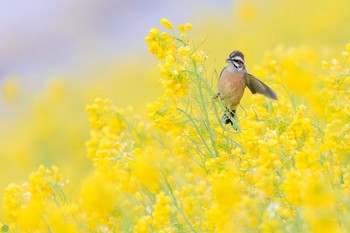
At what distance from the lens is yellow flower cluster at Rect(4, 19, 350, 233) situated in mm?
3445

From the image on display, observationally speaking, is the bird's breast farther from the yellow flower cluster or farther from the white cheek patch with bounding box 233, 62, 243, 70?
the yellow flower cluster

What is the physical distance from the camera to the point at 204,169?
4781 millimetres

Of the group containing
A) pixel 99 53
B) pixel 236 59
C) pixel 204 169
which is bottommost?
pixel 204 169

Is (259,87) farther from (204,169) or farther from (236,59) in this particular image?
(204,169)

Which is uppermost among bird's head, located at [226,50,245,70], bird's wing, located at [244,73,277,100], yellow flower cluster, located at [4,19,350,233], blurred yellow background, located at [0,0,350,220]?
blurred yellow background, located at [0,0,350,220]

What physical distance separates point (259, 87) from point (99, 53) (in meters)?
12.6

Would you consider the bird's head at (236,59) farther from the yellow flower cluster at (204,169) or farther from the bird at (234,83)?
the yellow flower cluster at (204,169)

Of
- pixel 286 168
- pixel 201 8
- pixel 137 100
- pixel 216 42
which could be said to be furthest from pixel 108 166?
pixel 201 8

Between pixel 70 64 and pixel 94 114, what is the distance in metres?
13.0

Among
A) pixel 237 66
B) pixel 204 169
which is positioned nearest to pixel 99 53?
pixel 237 66

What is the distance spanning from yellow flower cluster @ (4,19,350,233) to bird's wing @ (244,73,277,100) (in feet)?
0.28

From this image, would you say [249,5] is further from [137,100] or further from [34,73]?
[34,73]

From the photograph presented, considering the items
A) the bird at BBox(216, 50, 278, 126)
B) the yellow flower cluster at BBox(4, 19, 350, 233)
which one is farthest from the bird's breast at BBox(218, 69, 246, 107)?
the yellow flower cluster at BBox(4, 19, 350, 233)

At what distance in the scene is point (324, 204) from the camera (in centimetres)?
283
